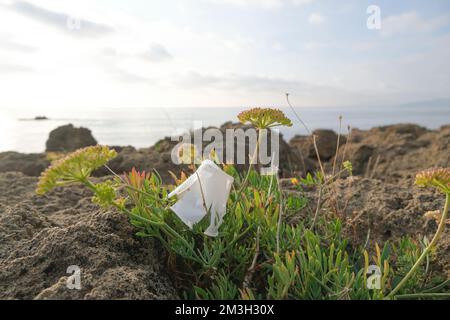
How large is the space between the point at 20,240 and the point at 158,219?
0.78 m

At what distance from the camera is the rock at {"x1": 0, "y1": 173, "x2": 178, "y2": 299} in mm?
1705

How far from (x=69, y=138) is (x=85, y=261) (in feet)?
23.6

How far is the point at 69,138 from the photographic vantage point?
28.4 ft

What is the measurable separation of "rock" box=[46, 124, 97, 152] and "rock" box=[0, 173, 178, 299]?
628 centimetres

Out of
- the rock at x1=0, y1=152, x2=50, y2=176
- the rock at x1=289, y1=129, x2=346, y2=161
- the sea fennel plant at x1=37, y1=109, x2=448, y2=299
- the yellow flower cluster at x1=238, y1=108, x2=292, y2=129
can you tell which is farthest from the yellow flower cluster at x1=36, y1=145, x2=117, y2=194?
the rock at x1=289, y1=129, x2=346, y2=161

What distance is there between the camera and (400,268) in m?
2.14

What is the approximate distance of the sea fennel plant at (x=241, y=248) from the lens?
1.75 meters

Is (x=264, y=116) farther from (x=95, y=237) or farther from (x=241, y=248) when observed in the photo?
(x=95, y=237)

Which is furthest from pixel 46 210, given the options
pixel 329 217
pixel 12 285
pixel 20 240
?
pixel 329 217

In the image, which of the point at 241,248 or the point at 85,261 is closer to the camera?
the point at 85,261

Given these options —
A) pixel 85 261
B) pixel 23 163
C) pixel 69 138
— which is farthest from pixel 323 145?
pixel 85 261

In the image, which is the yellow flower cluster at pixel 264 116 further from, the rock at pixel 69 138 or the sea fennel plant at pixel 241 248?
the rock at pixel 69 138

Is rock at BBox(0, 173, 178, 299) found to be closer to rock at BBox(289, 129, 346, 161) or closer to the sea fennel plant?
the sea fennel plant
